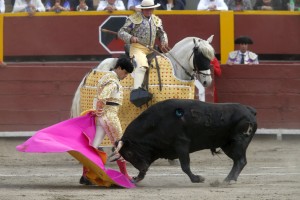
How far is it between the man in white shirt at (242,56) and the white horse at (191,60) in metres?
3.07

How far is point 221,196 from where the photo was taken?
8500mm

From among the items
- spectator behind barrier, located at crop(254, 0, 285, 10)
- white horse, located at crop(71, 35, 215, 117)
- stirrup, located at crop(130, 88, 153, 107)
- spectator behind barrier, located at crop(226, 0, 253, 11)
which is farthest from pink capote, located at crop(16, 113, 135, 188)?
spectator behind barrier, located at crop(254, 0, 285, 10)

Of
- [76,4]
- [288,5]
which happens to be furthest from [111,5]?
[288,5]

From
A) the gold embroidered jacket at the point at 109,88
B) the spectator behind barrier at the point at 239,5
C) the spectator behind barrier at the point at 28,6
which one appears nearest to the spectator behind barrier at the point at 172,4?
the spectator behind barrier at the point at 239,5

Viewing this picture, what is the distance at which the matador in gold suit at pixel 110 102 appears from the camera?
9.38 m

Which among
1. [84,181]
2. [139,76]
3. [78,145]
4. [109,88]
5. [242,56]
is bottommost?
[84,181]

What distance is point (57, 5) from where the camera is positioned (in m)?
14.8

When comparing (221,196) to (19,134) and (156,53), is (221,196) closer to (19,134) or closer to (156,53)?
(156,53)

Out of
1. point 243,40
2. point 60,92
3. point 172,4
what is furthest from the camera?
point 172,4

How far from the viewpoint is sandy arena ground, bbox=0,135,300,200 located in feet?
28.2

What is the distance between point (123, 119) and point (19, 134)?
9.76 feet

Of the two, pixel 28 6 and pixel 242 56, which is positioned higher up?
pixel 28 6

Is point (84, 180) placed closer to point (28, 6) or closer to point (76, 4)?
point (28, 6)

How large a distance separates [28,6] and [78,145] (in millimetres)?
5921
